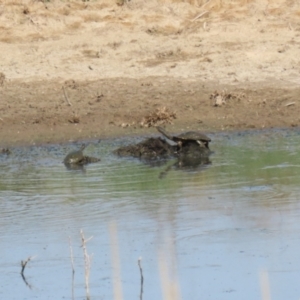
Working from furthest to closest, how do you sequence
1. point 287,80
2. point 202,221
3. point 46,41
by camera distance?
point 46,41 → point 287,80 → point 202,221

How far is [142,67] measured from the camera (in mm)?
13617

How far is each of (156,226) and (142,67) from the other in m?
6.50

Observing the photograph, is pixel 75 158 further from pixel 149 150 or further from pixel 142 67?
pixel 142 67

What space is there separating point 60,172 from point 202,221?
A: 3020 mm

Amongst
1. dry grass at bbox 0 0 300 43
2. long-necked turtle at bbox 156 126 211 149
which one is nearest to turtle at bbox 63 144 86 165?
long-necked turtle at bbox 156 126 211 149

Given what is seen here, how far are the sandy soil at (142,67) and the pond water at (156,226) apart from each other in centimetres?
140

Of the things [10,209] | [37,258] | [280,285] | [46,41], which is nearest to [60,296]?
[37,258]

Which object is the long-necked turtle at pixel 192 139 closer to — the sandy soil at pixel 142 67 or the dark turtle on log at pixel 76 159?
the dark turtle on log at pixel 76 159

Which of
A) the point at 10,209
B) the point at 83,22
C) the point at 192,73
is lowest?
the point at 10,209

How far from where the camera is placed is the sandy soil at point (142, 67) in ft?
40.9

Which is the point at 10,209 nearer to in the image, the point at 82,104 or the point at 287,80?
the point at 82,104

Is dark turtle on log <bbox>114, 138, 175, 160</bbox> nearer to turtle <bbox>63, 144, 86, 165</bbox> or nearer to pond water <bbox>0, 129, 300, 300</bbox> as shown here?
pond water <bbox>0, 129, 300, 300</bbox>

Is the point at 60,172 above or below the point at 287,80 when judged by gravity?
below

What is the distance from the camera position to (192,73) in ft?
44.1
